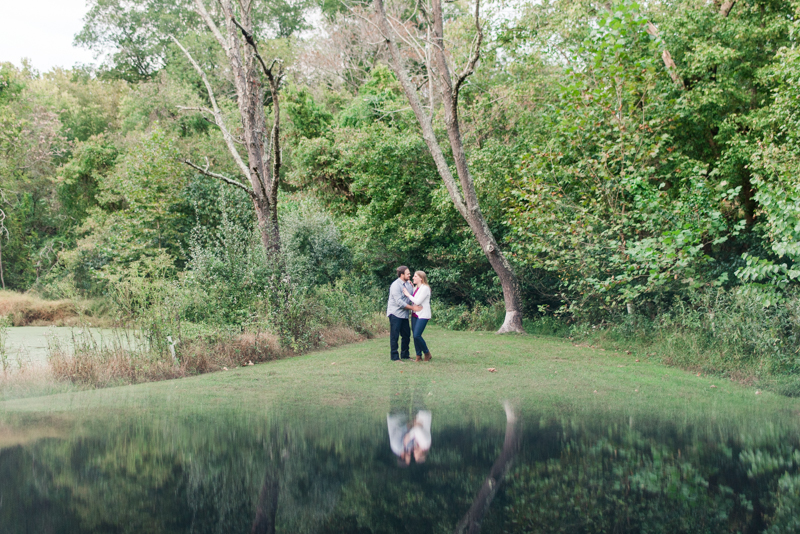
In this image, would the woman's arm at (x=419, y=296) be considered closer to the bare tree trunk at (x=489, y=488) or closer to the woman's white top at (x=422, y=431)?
the woman's white top at (x=422, y=431)

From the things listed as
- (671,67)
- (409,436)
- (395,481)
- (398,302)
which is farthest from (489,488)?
(671,67)

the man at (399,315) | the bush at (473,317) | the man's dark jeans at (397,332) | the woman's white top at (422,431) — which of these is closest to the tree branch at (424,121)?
the bush at (473,317)

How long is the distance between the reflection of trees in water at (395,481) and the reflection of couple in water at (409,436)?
0.35 ft

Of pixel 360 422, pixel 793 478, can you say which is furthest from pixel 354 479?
pixel 793 478

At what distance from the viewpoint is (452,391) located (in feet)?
27.5

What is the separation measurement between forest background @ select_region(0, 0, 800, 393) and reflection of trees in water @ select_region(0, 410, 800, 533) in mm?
4902

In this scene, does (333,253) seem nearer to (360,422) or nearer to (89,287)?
(89,287)

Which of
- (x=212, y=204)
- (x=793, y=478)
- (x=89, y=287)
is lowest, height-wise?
(x=793, y=478)

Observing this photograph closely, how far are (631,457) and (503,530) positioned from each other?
2.03m

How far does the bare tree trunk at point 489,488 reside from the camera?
3.62 meters

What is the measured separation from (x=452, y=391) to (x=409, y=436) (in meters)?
2.67

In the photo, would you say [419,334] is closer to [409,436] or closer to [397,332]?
[397,332]

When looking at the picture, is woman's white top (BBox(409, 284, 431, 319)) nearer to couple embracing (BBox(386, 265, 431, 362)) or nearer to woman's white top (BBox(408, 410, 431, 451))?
couple embracing (BBox(386, 265, 431, 362))

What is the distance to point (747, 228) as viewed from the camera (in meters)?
Answer: 15.4
